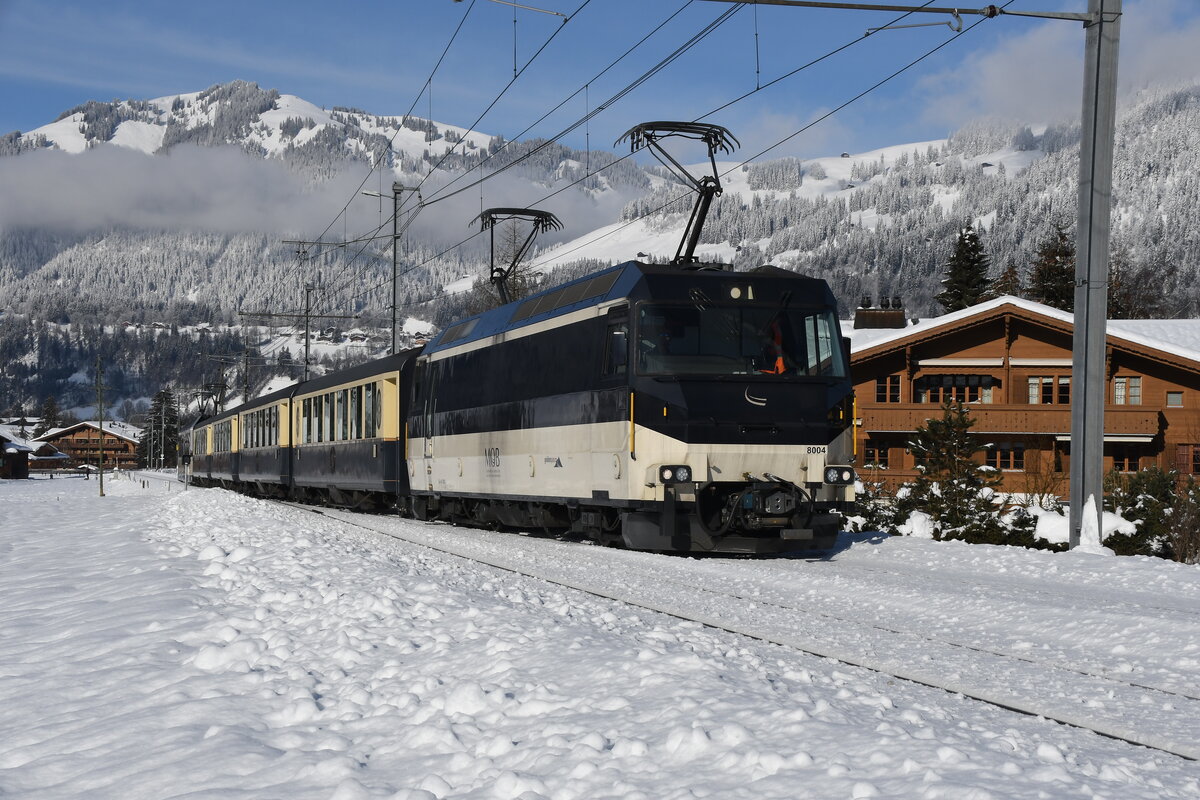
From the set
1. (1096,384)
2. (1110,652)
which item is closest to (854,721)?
(1110,652)

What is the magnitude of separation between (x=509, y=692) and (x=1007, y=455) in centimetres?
4141

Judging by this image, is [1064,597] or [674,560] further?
[674,560]

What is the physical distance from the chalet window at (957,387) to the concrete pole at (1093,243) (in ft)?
93.1

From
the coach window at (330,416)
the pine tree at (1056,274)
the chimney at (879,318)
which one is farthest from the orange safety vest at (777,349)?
the pine tree at (1056,274)

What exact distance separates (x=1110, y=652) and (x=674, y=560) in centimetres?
644

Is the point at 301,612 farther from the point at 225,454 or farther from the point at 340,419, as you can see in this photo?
the point at 225,454

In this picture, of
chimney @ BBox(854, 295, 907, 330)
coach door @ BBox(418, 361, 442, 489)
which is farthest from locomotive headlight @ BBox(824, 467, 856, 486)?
chimney @ BBox(854, 295, 907, 330)

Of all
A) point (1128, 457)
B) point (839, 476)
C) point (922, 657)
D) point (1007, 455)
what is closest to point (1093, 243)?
point (839, 476)

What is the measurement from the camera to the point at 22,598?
401 inches

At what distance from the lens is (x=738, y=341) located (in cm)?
1443

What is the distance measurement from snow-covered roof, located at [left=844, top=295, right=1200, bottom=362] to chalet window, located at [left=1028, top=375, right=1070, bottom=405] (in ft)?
8.43

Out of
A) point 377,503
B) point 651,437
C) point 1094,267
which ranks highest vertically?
point 1094,267

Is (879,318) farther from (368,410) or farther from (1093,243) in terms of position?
(1093,243)

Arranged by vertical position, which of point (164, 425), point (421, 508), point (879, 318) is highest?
point (879, 318)
